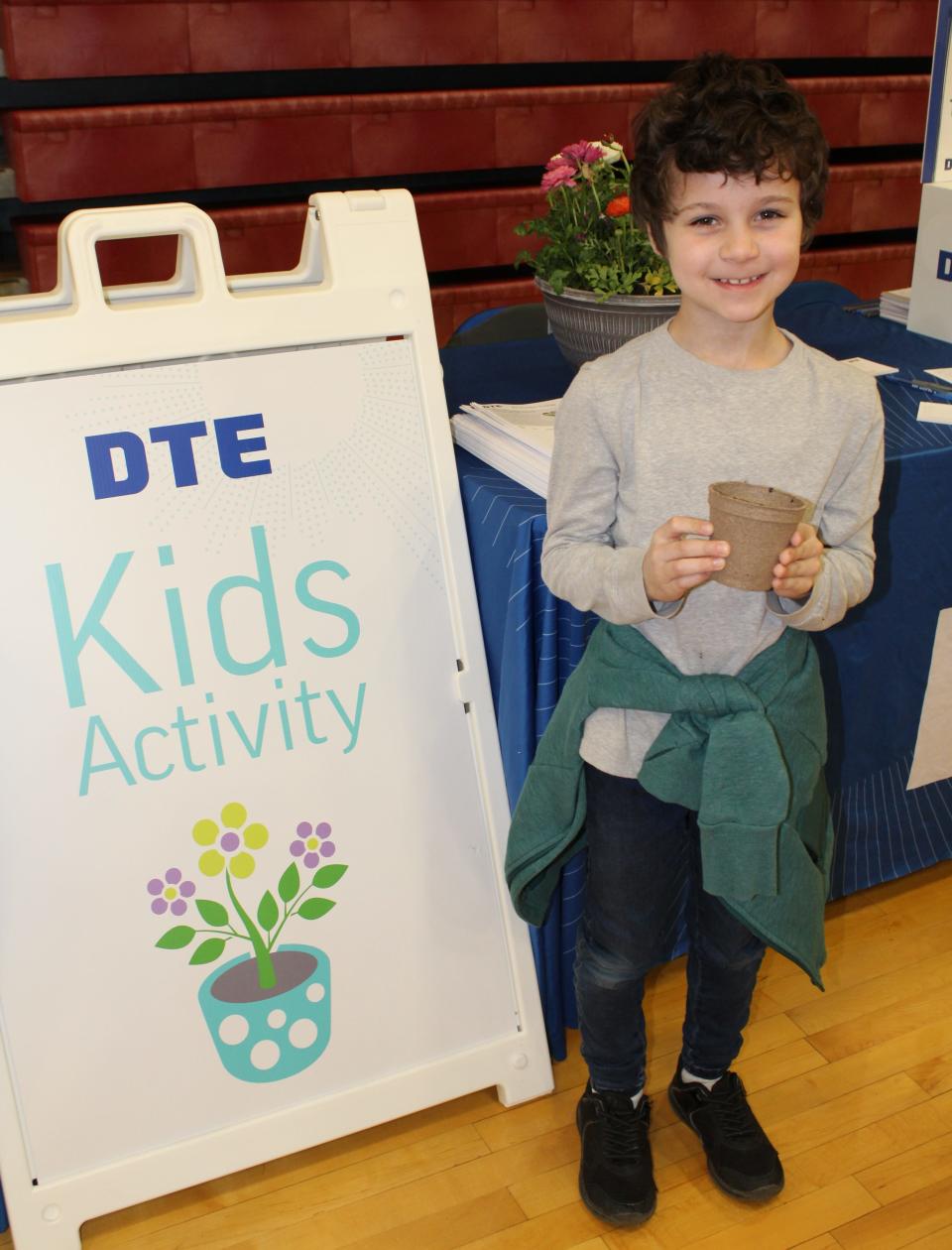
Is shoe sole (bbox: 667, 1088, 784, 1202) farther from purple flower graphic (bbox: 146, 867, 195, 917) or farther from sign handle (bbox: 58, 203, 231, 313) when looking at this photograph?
sign handle (bbox: 58, 203, 231, 313)

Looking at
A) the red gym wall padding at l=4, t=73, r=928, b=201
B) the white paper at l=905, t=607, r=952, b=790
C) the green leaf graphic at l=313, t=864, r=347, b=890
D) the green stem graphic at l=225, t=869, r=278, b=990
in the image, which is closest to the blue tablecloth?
the white paper at l=905, t=607, r=952, b=790

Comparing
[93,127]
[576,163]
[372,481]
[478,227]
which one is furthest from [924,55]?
[372,481]

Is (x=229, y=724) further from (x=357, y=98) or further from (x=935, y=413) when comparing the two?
(x=357, y=98)

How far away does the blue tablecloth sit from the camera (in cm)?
159

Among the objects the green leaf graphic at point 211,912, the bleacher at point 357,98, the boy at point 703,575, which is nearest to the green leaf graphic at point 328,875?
the green leaf graphic at point 211,912

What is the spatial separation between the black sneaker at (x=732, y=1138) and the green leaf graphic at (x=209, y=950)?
0.65 m

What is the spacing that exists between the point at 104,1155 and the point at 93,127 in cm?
292

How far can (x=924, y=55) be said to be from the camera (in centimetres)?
473

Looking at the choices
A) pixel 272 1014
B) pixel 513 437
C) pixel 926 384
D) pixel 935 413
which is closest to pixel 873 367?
pixel 926 384

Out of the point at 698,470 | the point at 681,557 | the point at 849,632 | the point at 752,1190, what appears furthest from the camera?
the point at 849,632

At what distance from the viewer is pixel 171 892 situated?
5.00ft

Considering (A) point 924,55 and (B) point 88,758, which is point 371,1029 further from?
(A) point 924,55

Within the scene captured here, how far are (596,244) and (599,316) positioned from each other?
0.11 metres

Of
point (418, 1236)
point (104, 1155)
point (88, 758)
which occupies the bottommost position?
point (418, 1236)
